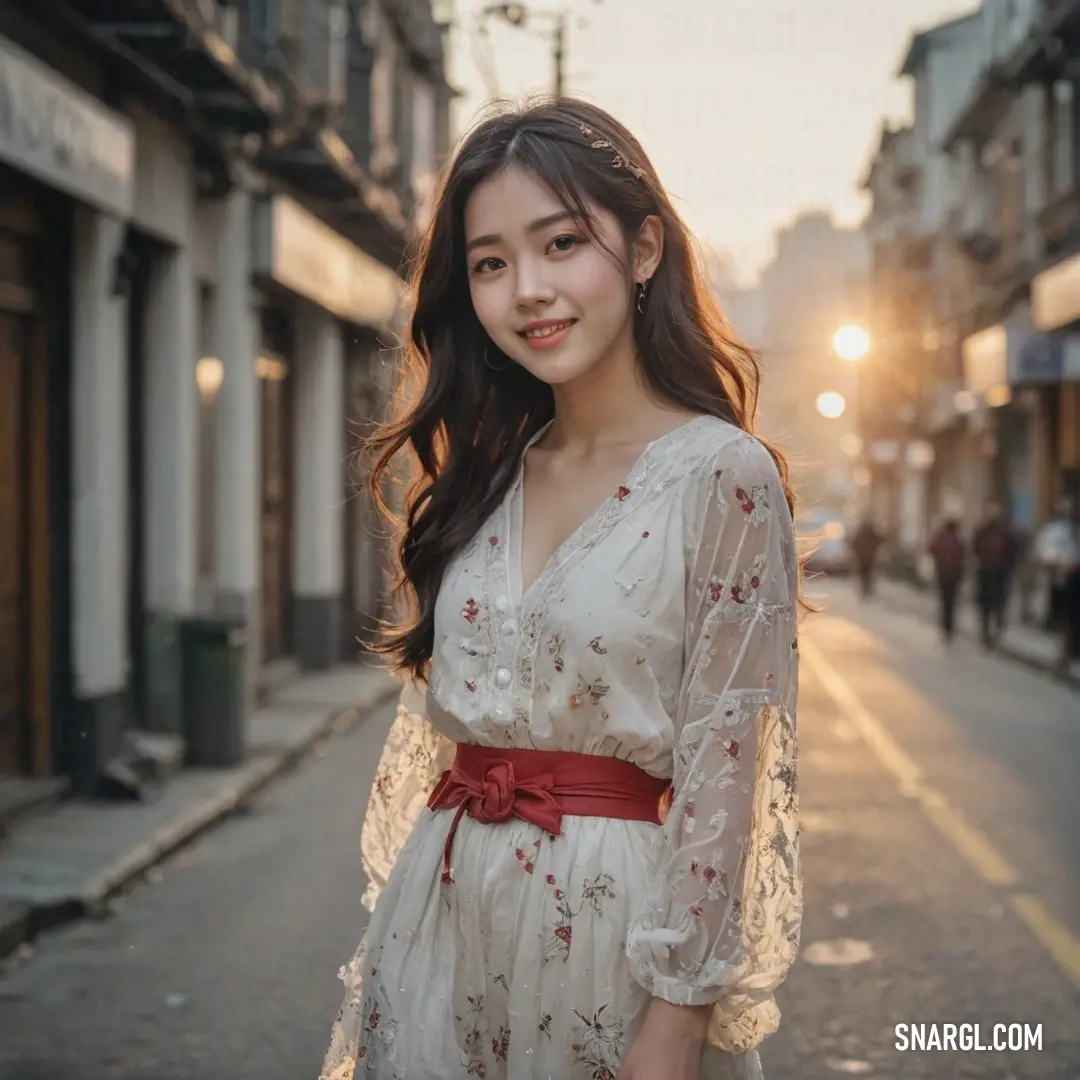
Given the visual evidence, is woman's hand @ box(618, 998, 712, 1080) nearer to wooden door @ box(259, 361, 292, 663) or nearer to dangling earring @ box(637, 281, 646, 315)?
dangling earring @ box(637, 281, 646, 315)

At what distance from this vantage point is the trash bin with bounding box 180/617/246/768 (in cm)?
1197

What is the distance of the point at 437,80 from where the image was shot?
30.5 m

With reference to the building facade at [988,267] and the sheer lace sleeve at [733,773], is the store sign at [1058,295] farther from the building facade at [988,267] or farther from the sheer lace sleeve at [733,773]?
the sheer lace sleeve at [733,773]

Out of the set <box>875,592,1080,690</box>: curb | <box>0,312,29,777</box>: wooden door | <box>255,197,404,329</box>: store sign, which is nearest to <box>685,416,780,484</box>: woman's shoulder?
<box>0,312,29,777</box>: wooden door

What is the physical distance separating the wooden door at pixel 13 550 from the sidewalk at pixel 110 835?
1.67ft

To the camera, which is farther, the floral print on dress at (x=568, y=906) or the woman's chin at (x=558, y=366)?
the woman's chin at (x=558, y=366)

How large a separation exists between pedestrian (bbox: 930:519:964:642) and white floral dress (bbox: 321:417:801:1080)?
24.0 metres

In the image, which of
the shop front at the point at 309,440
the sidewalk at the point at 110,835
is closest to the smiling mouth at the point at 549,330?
the sidewalk at the point at 110,835

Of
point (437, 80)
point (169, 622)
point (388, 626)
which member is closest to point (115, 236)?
point (169, 622)

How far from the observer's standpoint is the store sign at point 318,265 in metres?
15.5

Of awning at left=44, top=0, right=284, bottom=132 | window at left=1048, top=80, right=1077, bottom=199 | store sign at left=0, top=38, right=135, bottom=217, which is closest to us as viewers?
store sign at left=0, top=38, right=135, bottom=217

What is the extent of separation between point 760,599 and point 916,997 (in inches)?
172

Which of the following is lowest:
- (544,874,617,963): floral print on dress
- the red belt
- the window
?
(544,874,617,963): floral print on dress

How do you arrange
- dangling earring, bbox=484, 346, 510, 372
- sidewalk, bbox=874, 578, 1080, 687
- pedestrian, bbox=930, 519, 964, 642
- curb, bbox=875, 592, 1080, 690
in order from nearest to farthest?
1. dangling earring, bbox=484, 346, 510, 372
2. curb, bbox=875, 592, 1080, 690
3. sidewalk, bbox=874, 578, 1080, 687
4. pedestrian, bbox=930, 519, 964, 642
